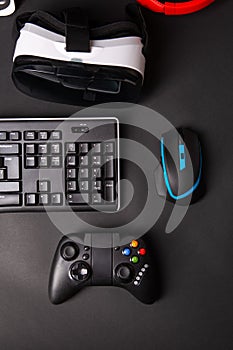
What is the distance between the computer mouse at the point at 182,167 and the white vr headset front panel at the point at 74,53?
0.12 meters

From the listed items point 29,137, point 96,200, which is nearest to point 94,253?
point 96,200

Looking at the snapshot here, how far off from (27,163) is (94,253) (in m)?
0.17

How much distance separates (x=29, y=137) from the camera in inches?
33.8

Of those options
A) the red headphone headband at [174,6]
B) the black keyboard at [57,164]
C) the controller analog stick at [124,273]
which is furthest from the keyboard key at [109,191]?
the red headphone headband at [174,6]

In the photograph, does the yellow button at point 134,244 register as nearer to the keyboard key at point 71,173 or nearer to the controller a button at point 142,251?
the controller a button at point 142,251

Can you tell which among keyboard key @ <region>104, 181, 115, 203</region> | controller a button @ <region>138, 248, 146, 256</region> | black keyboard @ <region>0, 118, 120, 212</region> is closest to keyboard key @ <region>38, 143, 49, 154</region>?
black keyboard @ <region>0, 118, 120, 212</region>

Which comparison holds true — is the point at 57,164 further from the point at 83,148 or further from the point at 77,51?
the point at 77,51

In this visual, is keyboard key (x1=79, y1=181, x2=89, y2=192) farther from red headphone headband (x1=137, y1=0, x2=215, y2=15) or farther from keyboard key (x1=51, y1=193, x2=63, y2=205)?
red headphone headband (x1=137, y1=0, x2=215, y2=15)

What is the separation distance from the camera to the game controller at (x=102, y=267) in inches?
33.5

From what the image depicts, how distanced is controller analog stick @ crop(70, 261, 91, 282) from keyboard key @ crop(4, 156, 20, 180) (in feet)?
0.52

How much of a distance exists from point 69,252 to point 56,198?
8 cm

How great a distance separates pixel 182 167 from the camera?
84 cm

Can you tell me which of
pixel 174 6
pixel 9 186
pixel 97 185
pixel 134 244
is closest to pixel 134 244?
pixel 134 244

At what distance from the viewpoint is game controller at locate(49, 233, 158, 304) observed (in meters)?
0.85
